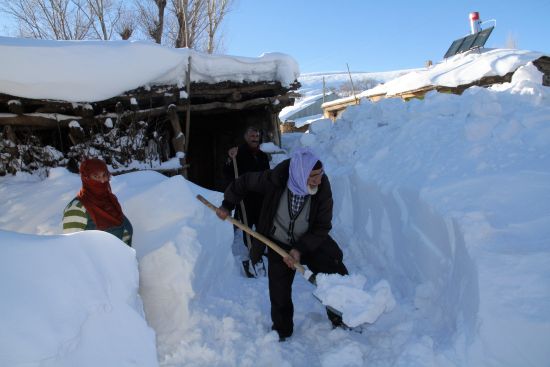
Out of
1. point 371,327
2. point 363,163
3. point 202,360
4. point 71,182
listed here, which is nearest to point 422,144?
point 363,163

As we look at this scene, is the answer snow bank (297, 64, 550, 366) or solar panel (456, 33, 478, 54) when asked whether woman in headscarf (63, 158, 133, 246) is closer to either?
snow bank (297, 64, 550, 366)

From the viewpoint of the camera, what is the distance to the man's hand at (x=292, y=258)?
280 cm

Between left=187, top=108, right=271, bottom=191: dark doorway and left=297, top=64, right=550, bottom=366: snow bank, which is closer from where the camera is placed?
left=297, top=64, right=550, bottom=366: snow bank

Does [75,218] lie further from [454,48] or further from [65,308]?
[454,48]

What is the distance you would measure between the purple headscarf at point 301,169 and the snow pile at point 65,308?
4.09 feet

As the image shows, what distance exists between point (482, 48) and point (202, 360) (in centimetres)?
1720

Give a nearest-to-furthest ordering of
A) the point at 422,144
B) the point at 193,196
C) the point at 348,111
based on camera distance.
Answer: the point at 193,196 → the point at 422,144 → the point at 348,111

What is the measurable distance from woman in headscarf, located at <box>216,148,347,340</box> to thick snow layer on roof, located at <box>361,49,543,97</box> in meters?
12.0

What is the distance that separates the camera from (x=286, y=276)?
118 inches

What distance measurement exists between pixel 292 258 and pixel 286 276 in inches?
10.6

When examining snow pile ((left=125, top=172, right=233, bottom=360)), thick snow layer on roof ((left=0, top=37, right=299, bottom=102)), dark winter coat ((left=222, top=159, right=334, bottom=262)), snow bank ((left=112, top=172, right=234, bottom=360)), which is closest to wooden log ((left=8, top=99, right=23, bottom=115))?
thick snow layer on roof ((left=0, top=37, right=299, bottom=102))

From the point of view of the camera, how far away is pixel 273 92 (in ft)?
23.7

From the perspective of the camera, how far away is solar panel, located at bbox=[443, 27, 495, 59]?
15.8 metres

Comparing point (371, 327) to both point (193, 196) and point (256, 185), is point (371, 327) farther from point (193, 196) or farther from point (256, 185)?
point (193, 196)
